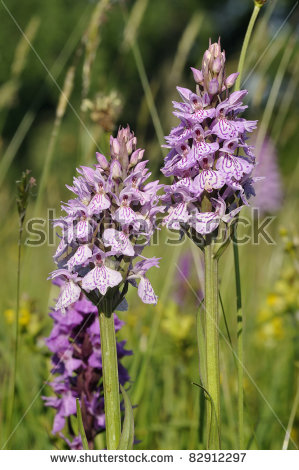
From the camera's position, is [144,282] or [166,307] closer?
[144,282]

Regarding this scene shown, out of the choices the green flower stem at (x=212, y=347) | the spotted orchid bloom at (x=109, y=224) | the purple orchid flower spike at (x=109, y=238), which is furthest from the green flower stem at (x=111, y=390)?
the green flower stem at (x=212, y=347)

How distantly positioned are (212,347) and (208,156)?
51cm

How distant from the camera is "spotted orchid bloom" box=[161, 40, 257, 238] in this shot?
4.77 feet

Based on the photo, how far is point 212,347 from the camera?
4.73 ft

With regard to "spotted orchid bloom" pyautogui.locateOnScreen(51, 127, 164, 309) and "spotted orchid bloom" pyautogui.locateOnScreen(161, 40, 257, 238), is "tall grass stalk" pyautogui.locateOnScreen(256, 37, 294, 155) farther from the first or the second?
"spotted orchid bloom" pyautogui.locateOnScreen(51, 127, 164, 309)

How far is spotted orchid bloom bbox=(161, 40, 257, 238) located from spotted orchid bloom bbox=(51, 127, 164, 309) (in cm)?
9

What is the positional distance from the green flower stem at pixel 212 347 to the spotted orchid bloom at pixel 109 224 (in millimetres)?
153

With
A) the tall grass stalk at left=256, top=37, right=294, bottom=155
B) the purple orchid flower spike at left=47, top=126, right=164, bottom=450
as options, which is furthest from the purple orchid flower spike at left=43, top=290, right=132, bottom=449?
the tall grass stalk at left=256, top=37, right=294, bottom=155

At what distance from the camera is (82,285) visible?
1.39 m

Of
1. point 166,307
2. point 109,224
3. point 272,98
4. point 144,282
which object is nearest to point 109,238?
point 109,224

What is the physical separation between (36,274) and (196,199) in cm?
361

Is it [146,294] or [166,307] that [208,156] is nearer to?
[146,294]

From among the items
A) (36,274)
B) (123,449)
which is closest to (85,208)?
(123,449)

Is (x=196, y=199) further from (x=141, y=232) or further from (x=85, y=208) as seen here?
(x=85, y=208)
